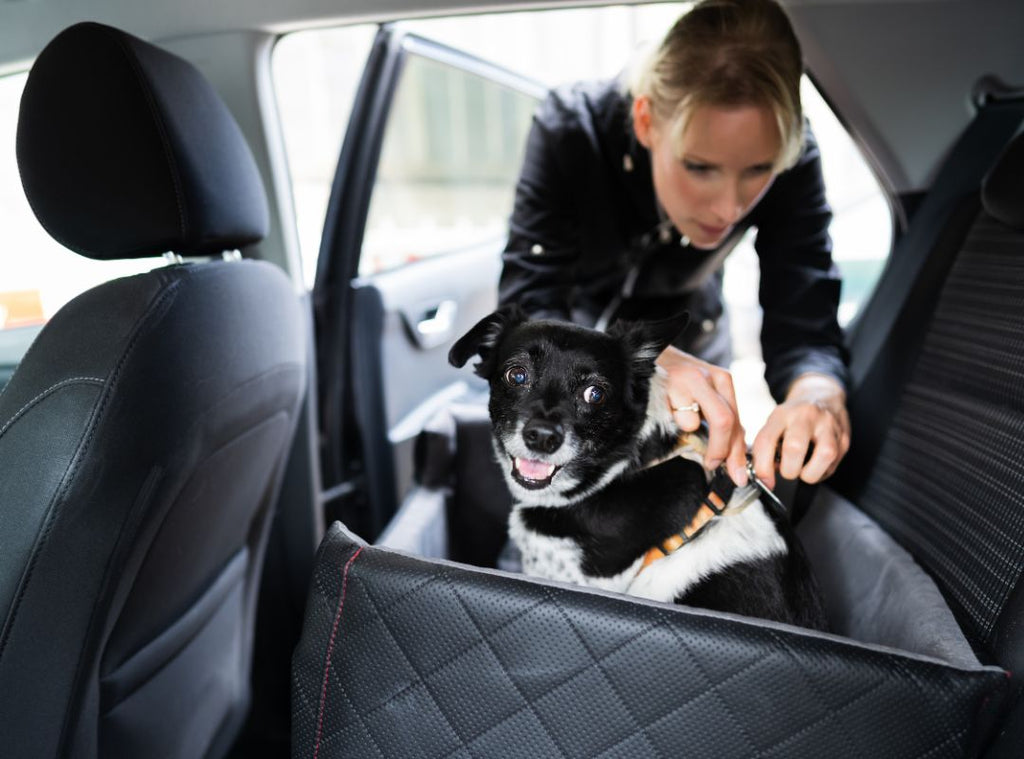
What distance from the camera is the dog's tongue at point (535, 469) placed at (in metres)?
1.34

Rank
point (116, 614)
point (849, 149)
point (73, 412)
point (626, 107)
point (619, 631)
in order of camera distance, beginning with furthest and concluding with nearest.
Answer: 1. point (849, 149)
2. point (626, 107)
3. point (116, 614)
4. point (73, 412)
5. point (619, 631)

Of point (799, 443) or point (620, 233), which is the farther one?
point (620, 233)

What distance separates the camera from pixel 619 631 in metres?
0.87

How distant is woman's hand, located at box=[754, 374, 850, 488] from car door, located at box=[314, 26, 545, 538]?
1.34m

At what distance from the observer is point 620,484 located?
142cm

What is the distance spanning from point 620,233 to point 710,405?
72cm

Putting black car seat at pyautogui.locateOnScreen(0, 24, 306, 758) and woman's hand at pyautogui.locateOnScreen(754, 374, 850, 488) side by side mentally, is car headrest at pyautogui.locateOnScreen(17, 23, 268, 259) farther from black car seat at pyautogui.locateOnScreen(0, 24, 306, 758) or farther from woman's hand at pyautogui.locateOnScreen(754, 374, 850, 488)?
woman's hand at pyautogui.locateOnScreen(754, 374, 850, 488)

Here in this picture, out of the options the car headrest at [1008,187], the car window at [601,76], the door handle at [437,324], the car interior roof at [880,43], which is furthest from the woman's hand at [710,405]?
the door handle at [437,324]

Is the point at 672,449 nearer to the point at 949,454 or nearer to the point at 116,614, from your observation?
the point at 949,454

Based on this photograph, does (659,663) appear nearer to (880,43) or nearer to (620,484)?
(620,484)

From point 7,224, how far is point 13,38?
0.30m

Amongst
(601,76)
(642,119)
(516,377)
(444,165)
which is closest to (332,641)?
(516,377)

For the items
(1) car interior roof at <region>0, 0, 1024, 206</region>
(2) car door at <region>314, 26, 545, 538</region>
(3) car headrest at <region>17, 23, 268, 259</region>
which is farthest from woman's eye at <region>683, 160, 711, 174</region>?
(2) car door at <region>314, 26, 545, 538</region>

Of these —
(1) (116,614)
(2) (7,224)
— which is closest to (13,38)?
(2) (7,224)
